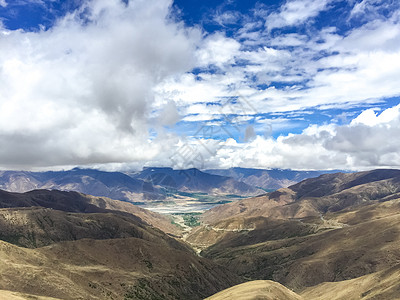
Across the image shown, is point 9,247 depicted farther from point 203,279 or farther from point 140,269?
point 203,279

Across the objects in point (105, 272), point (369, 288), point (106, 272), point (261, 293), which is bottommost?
point (369, 288)

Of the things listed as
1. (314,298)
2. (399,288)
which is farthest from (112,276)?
(399,288)

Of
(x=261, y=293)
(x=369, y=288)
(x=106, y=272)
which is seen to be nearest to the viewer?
(x=261, y=293)

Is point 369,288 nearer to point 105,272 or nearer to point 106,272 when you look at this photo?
point 106,272

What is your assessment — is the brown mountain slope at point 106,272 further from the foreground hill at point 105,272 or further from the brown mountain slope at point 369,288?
the brown mountain slope at point 369,288

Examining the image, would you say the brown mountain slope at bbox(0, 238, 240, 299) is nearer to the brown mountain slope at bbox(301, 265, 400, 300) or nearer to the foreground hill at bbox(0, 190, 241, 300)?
the foreground hill at bbox(0, 190, 241, 300)

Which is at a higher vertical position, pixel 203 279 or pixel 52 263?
pixel 52 263

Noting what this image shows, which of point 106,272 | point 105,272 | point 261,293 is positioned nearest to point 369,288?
point 261,293

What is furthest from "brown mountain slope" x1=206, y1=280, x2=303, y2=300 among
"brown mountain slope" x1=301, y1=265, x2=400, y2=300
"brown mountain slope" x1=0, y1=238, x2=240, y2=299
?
"brown mountain slope" x1=0, y1=238, x2=240, y2=299

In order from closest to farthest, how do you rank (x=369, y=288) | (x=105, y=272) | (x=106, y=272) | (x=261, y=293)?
(x=261, y=293), (x=369, y=288), (x=105, y=272), (x=106, y=272)

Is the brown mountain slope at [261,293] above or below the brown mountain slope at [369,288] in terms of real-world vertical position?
above

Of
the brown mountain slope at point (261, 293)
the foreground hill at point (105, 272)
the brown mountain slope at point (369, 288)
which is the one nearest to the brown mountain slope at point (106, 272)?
the foreground hill at point (105, 272)
